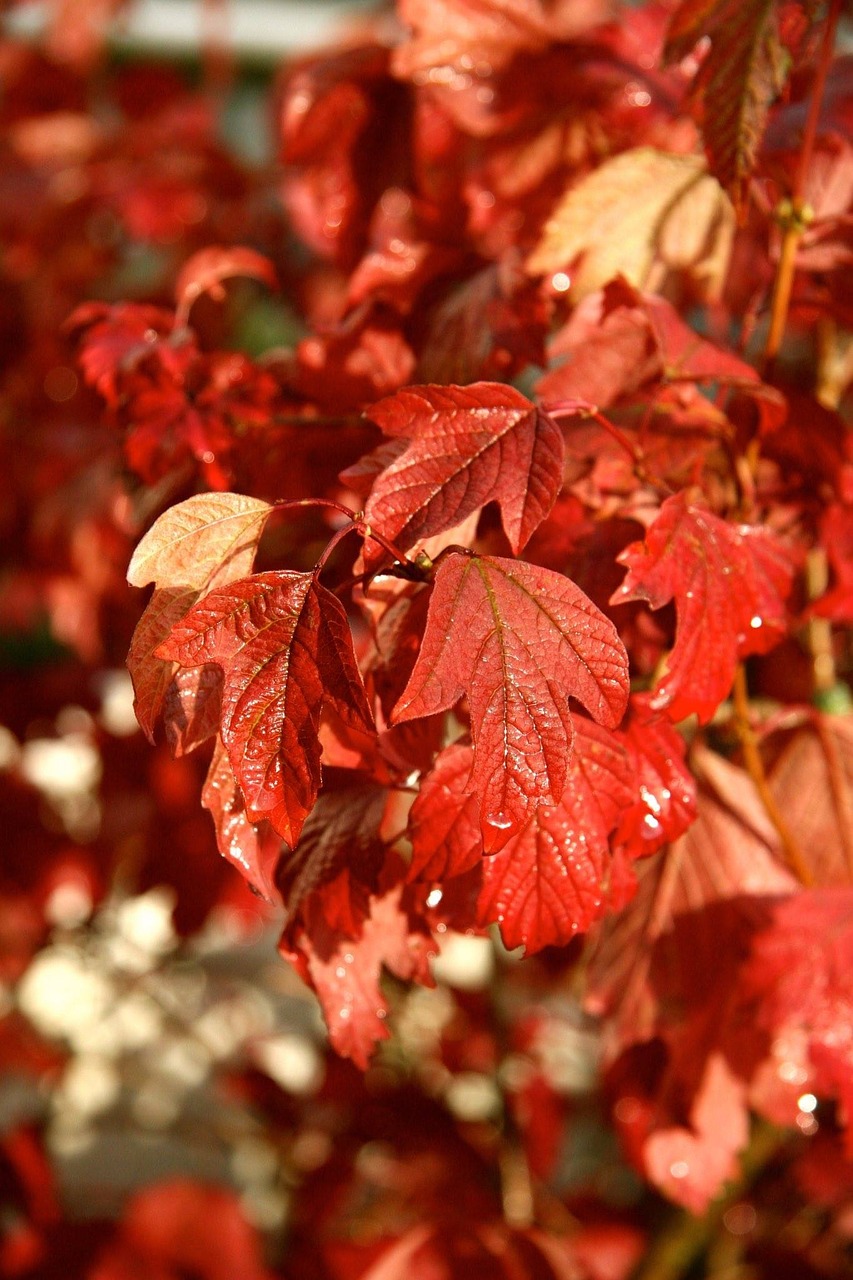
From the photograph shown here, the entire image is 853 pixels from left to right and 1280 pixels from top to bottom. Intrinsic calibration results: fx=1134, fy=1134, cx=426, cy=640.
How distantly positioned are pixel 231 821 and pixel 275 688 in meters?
0.11

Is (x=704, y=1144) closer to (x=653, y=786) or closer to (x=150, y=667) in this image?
(x=653, y=786)

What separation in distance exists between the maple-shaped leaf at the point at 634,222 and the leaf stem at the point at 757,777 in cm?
33

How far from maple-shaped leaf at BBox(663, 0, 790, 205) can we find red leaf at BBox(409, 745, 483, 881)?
39 centimetres

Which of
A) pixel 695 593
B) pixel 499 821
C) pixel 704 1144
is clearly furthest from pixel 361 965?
pixel 704 1144

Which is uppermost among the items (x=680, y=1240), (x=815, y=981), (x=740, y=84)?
(x=740, y=84)

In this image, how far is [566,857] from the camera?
642 millimetres

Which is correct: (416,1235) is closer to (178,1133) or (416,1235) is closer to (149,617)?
(149,617)

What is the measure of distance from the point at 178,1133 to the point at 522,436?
196 cm

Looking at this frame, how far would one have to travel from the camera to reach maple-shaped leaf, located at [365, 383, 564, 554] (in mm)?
602

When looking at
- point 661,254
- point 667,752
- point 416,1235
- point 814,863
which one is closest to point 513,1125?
point 416,1235

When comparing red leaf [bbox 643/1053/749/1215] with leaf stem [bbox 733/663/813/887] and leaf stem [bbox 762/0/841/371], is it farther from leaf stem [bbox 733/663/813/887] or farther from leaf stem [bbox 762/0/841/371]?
leaf stem [bbox 762/0/841/371]

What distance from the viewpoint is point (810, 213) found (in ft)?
2.67

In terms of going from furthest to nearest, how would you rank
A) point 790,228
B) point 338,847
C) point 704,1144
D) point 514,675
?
point 704,1144 < point 790,228 < point 338,847 < point 514,675

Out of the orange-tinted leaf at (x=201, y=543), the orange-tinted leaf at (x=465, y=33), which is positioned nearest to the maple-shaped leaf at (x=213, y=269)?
the orange-tinted leaf at (x=465, y=33)
